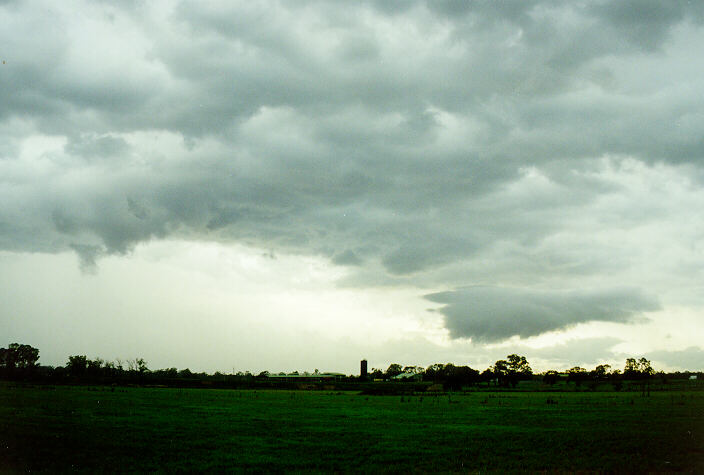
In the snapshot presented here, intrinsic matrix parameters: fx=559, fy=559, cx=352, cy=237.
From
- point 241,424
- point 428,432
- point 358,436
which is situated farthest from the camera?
point 241,424

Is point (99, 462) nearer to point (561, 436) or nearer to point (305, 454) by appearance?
point (305, 454)

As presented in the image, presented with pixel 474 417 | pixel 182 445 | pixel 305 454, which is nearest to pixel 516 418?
pixel 474 417

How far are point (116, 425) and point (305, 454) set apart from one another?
1873cm

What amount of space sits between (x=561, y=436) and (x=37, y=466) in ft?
104

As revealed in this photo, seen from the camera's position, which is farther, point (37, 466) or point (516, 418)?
point (516, 418)

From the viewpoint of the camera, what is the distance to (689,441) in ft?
114

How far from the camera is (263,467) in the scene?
89.2 ft

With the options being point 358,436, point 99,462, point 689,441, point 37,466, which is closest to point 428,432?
point 358,436

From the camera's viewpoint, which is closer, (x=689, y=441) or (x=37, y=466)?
(x=37, y=466)

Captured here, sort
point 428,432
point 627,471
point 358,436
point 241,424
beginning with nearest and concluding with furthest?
1. point 627,471
2. point 358,436
3. point 428,432
4. point 241,424

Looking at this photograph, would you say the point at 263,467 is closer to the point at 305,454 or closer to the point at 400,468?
the point at 305,454

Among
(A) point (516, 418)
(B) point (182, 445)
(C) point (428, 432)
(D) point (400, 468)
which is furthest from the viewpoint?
(A) point (516, 418)

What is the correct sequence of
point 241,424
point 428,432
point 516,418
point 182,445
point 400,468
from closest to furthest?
point 400,468 → point 182,445 → point 428,432 → point 241,424 → point 516,418

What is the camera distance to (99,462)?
2744cm
